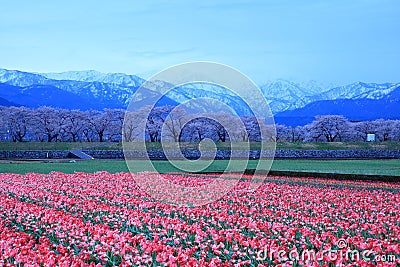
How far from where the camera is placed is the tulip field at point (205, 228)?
5.80 metres

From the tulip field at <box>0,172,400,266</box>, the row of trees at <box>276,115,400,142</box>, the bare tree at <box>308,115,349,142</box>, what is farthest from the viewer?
the row of trees at <box>276,115,400,142</box>

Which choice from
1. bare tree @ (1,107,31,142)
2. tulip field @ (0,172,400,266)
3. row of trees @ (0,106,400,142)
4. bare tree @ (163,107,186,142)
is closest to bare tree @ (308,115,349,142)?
row of trees @ (0,106,400,142)

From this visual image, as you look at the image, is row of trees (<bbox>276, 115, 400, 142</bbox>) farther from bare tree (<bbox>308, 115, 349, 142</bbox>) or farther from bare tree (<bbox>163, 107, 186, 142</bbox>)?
bare tree (<bbox>163, 107, 186, 142</bbox>)

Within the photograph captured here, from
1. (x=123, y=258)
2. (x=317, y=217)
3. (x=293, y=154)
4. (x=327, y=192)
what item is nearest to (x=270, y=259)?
(x=123, y=258)

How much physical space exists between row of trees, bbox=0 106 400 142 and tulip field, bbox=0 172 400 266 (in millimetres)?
42422

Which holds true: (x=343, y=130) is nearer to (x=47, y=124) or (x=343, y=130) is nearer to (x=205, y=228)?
(x=47, y=124)

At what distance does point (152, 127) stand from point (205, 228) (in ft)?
166

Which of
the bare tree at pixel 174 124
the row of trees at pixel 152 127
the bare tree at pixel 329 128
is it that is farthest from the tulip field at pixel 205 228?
the bare tree at pixel 329 128

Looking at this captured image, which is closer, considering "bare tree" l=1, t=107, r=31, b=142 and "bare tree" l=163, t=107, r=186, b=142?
"bare tree" l=1, t=107, r=31, b=142

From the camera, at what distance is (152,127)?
192 feet

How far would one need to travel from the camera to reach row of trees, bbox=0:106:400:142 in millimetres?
57500

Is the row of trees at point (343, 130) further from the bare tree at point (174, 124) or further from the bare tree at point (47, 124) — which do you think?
the bare tree at point (47, 124)

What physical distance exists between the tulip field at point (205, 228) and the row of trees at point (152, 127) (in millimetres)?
42422

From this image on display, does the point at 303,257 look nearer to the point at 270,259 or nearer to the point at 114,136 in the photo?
the point at 270,259
